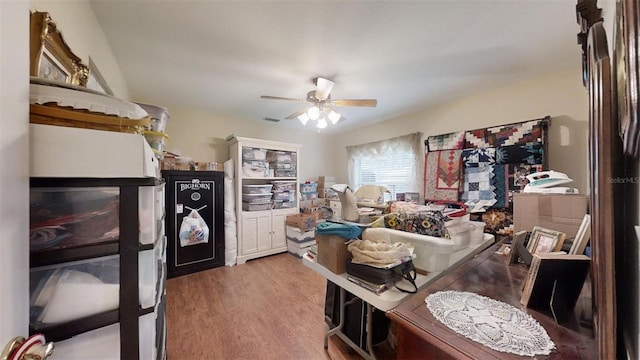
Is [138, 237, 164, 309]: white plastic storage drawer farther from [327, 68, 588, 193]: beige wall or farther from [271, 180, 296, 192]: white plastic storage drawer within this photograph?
[327, 68, 588, 193]: beige wall

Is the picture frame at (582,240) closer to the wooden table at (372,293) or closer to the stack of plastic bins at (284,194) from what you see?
the wooden table at (372,293)

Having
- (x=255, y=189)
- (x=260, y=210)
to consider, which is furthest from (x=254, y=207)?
(x=255, y=189)

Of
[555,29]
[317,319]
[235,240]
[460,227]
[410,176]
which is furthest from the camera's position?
[410,176]

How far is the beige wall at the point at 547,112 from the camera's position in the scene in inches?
86.9

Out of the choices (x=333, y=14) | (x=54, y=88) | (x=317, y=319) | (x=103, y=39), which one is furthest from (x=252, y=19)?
(x=317, y=319)

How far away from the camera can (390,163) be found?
402 cm

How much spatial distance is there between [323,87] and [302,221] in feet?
6.80

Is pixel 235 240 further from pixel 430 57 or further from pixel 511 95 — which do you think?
pixel 511 95

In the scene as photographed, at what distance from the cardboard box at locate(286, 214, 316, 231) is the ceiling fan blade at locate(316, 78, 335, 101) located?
75.2 inches

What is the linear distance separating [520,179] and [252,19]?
3.11 metres

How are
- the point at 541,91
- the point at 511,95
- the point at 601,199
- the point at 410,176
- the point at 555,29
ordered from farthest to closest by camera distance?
the point at 410,176, the point at 511,95, the point at 541,91, the point at 555,29, the point at 601,199

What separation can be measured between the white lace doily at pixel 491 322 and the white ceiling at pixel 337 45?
5.72ft

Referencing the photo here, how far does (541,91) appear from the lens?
2.39 metres

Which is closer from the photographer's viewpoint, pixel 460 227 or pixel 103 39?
pixel 460 227
